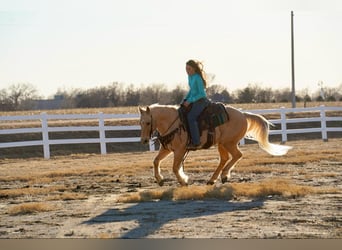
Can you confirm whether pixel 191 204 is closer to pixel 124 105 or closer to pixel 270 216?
pixel 270 216

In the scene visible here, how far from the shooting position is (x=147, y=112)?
32.9 ft

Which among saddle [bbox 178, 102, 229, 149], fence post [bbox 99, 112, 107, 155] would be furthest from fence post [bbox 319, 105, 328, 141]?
saddle [bbox 178, 102, 229, 149]

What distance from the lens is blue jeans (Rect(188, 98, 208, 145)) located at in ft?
33.4

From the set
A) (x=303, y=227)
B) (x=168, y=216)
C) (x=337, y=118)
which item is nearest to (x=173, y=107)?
(x=168, y=216)

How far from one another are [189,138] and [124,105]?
8.15 meters

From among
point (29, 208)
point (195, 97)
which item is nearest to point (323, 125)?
point (195, 97)

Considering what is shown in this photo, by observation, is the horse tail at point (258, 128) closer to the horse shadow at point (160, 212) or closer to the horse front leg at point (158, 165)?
the horse front leg at point (158, 165)

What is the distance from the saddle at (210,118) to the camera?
33.6 feet

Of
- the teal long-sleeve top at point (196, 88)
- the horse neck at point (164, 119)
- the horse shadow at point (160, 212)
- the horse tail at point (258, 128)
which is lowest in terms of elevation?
the horse shadow at point (160, 212)

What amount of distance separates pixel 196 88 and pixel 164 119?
0.71 meters

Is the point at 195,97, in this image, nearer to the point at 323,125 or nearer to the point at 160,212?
the point at 160,212

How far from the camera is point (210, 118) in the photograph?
10.4 m

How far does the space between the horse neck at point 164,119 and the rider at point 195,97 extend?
0.81ft

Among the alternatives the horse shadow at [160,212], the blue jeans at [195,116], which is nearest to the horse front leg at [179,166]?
the blue jeans at [195,116]
